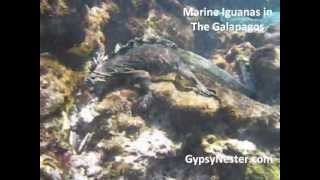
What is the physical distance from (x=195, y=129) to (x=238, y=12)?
1.98 feet

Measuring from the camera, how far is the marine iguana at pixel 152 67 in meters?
2.12

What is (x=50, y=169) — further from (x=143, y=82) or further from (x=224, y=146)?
(x=224, y=146)

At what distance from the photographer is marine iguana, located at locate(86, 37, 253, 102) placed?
2.12 metres

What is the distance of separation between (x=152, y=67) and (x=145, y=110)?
0.21 metres

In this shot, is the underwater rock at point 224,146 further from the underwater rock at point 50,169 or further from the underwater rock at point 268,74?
the underwater rock at point 50,169

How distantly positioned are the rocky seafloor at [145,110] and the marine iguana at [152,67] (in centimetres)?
3

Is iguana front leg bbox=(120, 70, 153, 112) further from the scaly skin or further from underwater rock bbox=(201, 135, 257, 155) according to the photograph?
underwater rock bbox=(201, 135, 257, 155)

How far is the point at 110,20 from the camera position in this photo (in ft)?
6.98

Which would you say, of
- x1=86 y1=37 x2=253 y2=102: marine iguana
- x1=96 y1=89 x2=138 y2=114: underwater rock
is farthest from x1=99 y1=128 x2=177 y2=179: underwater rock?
x1=86 y1=37 x2=253 y2=102: marine iguana

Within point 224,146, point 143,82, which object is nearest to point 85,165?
point 143,82

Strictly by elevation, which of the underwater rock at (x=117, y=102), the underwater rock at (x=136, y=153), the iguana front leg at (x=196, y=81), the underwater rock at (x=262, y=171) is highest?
the iguana front leg at (x=196, y=81)

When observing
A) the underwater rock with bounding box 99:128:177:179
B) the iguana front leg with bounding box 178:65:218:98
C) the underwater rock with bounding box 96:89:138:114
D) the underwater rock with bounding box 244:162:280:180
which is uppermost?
the iguana front leg with bounding box 178:65:218:98

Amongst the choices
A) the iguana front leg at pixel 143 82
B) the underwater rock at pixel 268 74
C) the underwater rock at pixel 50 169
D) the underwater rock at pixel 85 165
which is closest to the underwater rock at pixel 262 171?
the underwater rock at pixel 268 74
